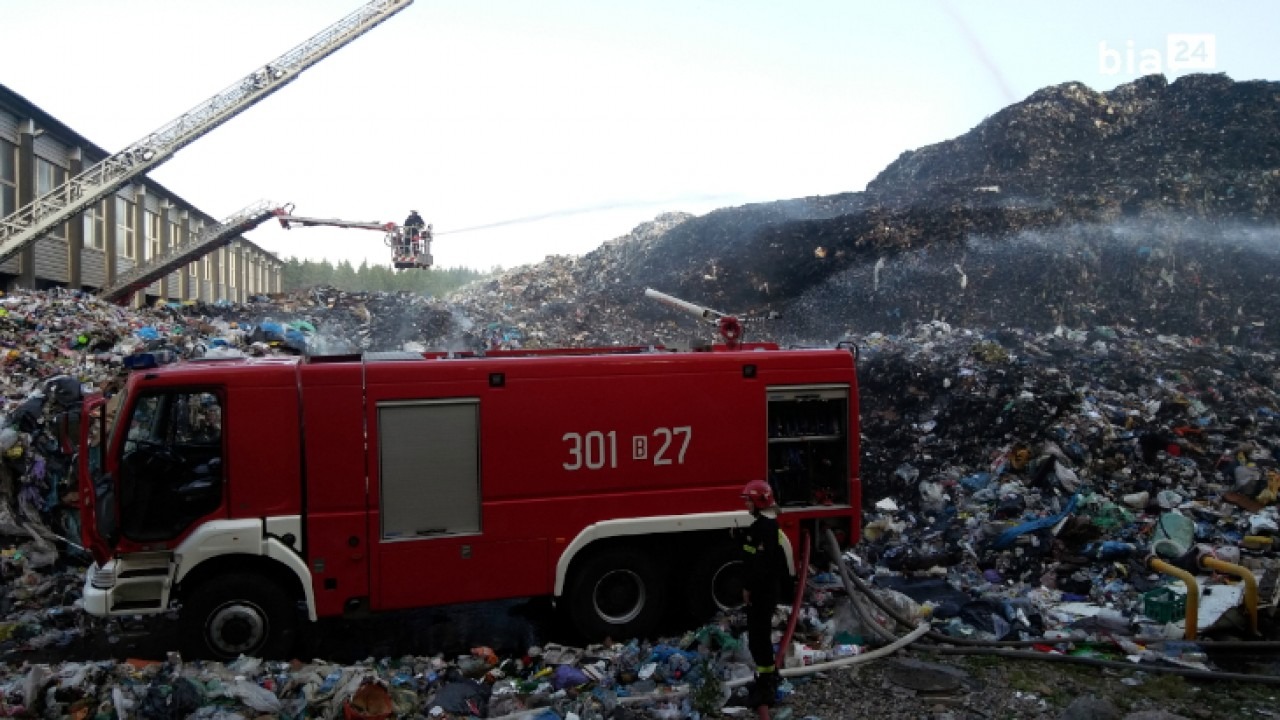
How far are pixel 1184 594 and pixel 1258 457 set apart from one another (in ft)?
15.8

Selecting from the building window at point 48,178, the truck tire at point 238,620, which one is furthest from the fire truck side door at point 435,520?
the building window at point 48,178

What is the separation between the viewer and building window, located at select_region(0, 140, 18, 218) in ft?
69.0

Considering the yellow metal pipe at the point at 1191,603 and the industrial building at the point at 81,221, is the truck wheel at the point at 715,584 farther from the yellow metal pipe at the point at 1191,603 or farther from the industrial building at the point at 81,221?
the industrial building at the point at 81,221

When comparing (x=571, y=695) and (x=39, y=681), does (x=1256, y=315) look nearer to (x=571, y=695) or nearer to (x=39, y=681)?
(x=571, y=695)

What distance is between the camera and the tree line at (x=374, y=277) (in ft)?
302

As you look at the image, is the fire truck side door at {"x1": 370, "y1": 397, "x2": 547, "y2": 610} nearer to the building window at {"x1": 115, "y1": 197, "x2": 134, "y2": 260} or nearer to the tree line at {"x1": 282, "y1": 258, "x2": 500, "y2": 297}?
the building window at {"x1": 115, "y1": 197, "x2": 134, "y2": 260}

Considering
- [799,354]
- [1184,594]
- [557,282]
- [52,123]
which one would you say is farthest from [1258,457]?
[52,123]

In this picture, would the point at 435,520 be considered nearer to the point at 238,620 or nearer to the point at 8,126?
the point at 238,620

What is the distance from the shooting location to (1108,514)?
853 cm

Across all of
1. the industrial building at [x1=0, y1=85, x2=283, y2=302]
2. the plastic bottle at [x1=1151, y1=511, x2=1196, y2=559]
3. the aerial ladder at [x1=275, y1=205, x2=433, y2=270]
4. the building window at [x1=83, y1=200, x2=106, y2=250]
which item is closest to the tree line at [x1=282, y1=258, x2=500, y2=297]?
the industrial building at [x1=0, y1=85, x2=283, y2=302]

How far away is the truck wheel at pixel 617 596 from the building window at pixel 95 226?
26.1m

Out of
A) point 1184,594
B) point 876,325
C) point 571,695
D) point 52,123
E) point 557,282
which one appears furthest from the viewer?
point 557,282

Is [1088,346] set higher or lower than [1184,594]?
higher

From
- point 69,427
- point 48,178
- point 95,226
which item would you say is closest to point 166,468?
point 69,427
